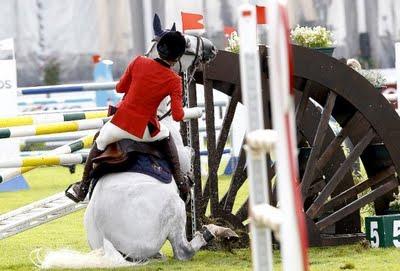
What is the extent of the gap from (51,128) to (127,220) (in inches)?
38.6

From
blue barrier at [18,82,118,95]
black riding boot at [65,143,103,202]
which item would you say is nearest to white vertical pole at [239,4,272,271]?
black riding boot at [65,143,103,202]

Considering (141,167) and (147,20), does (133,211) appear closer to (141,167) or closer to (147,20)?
(141,167)

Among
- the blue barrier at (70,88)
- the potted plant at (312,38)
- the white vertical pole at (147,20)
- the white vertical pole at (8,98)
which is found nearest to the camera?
the potted plant at (312,38)

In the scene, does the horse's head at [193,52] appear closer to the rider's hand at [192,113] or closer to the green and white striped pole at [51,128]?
the rider's hand at [192,113]

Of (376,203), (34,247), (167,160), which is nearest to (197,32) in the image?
(167,160)

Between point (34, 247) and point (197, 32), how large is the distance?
2.12m

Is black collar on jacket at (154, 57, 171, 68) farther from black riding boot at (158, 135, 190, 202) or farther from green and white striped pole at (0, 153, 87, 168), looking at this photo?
green and white striped pole at (0, 153, 87, 168)

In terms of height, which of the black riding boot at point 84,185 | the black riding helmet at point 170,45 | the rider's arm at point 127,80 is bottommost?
the black riding boot at point 84,185

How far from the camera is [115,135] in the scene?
22.2ft

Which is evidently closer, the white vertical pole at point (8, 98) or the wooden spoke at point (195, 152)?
the wooden spoke at point (195, 152)

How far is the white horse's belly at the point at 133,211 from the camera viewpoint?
6703mm

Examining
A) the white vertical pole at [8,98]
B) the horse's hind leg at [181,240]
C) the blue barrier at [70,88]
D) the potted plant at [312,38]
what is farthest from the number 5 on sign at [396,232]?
the blue barrier at [70,88]

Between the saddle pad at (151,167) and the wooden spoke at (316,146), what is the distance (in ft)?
3.19

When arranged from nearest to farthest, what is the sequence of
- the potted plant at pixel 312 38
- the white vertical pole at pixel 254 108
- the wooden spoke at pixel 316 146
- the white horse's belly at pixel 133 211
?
1. the white vertical pole at pixel 254 108
2. the white horse's belly at pixel 133 211
3. the wooden spoke at pixel 316 146
4. the potted plant at pixel 312 38
